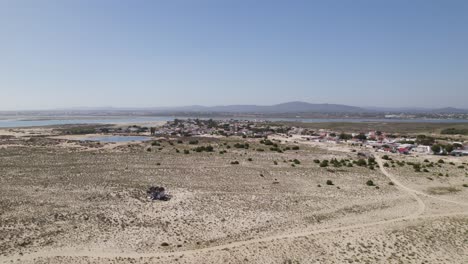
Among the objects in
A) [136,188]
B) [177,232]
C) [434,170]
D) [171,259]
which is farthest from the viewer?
[434,170]

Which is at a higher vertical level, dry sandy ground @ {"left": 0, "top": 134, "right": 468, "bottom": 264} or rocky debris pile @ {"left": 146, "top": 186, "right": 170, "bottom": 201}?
rocky debris pile @ {"left": 146, "top": 186, "right": 170, "bottom": 201}

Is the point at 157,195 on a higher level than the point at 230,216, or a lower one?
higher

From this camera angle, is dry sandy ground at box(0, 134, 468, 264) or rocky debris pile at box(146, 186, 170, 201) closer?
dry sandy ground at box(0, 134, 468, 264)

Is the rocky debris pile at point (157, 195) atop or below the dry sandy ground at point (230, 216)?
atop

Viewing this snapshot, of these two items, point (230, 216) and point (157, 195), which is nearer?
point (230, 216)

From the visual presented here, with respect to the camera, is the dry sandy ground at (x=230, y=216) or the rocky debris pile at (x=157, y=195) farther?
the rocky debris pile at (x=157, y=195)

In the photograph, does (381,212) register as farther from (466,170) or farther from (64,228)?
(466,170)

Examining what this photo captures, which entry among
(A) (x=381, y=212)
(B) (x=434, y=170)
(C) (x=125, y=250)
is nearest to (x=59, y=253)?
(C) (x=125, y=250)

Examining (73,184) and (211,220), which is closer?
(211,220)
